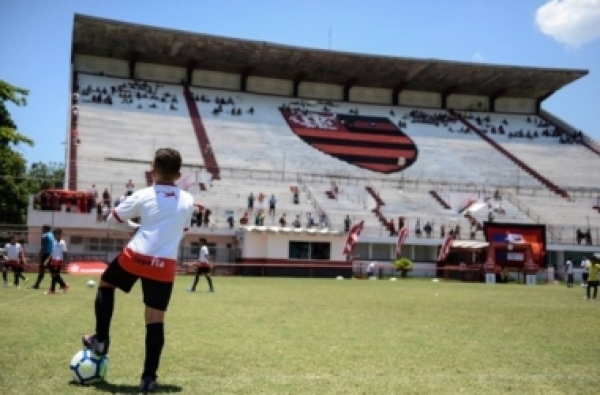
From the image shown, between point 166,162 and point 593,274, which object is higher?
point 166,162

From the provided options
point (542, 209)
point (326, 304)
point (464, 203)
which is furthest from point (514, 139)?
point (326, 304)

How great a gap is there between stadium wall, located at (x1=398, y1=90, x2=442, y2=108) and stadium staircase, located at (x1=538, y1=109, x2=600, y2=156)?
13.6m

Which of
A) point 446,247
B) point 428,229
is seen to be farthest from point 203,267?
point 428,229

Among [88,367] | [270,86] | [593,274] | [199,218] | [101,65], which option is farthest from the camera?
[270,86]

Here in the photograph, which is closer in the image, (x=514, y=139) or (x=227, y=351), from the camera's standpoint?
(x=227, y=351)

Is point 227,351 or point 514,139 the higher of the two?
point 514,139

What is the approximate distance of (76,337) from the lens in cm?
873

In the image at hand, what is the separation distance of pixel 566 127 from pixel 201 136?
44.8 meters

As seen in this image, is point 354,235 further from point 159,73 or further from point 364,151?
point 159,73

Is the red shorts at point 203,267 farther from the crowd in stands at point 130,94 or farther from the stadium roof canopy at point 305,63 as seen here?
the stadium roof canopy at point 305,63

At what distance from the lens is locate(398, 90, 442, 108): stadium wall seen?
7388cm

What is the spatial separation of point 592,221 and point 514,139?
1985 cm

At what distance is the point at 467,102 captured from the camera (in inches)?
2987

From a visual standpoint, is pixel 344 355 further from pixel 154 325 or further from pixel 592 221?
pixel 592 221
